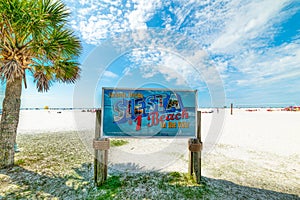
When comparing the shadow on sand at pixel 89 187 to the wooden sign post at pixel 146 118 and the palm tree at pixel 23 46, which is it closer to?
the wooden sign post at pixel 146 118

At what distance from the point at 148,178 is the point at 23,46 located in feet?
17.8

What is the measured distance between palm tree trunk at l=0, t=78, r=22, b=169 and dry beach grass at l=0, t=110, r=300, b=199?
41cm

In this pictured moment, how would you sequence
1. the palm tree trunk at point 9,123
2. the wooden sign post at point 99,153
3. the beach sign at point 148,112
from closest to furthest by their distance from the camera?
the wooden sign post at point 99,153 < the beach sign at point 148,112 < the palm tree trunk at point 9,123

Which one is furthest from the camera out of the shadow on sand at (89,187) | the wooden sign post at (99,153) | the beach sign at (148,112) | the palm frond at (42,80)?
the palm frond at (42,80)

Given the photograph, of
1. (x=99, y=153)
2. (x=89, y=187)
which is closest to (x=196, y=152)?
(x=99, y=153)

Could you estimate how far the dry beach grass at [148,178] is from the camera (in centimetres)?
347

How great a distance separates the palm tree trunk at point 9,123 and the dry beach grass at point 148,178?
41 cm

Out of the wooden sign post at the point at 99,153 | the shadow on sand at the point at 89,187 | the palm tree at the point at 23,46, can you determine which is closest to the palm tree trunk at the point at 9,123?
the palm tree at the point at 23,46

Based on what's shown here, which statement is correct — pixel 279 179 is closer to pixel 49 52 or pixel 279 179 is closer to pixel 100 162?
pixel 100 162

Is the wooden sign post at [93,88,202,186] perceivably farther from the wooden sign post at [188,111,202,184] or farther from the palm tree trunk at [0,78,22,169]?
the palm tree trunk at [0,78,22,169]

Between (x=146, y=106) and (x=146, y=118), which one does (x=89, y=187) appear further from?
(x=146, y=106)

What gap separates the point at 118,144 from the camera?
7918 millimetres

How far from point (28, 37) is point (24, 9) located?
86cm

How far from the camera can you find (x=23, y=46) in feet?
14.4
